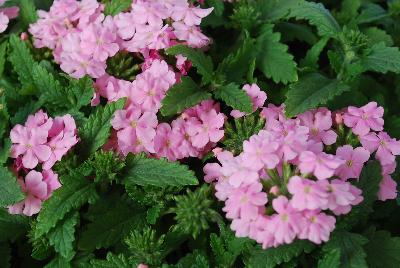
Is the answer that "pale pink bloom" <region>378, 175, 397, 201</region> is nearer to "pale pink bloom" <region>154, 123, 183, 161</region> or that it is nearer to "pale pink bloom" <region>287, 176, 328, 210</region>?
"pale pink bloom" <region>287, 176, 328, 210</region>

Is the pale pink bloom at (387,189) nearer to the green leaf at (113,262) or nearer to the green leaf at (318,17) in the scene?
the green leaf at (318,17)

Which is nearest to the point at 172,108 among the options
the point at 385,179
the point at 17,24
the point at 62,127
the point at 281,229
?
the point at 62,127

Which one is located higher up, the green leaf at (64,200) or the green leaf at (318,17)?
the green leaf at (318,17)

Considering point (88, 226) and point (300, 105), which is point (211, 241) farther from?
point (300, 105)

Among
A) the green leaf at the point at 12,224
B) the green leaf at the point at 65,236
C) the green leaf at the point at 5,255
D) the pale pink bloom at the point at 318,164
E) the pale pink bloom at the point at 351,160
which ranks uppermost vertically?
the pale pink bloom at the point at 318,164

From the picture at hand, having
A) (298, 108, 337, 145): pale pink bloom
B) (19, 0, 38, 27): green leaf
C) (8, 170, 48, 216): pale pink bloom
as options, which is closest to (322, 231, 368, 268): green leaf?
(298, 108, 337, 145): pale pink bloom

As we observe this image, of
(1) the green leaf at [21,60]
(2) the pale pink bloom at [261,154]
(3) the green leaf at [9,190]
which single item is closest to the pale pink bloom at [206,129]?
(2) the pale pink bloom at [261,154]
